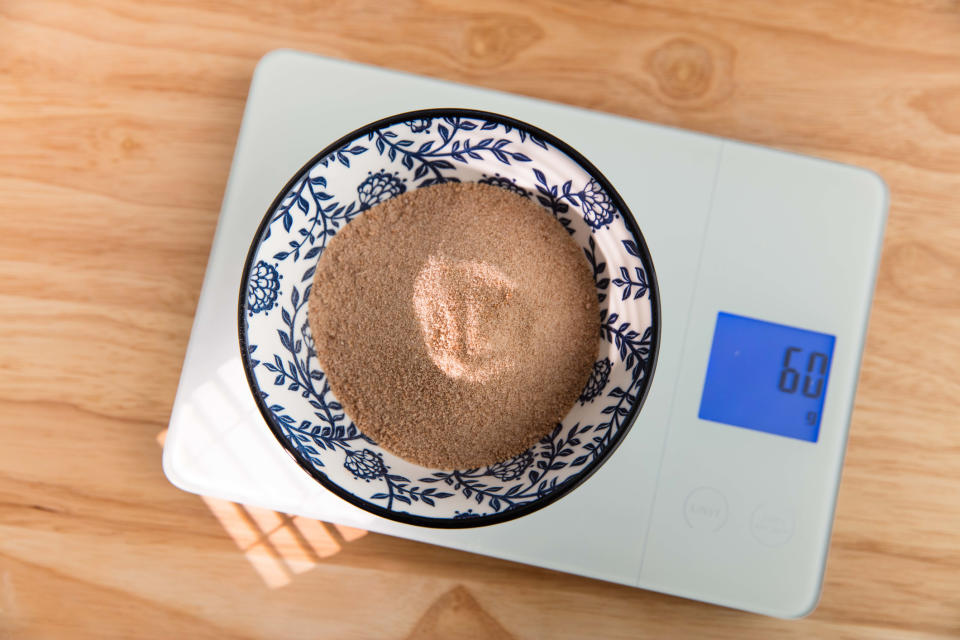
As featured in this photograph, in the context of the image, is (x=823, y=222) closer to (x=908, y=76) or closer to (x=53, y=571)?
(x=908, y=76)

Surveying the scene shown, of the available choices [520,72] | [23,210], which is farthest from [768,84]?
[23,210]

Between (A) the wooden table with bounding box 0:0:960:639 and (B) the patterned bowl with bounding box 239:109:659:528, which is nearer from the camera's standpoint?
(B) the patterned bowl with bounding box 239:109:659:528

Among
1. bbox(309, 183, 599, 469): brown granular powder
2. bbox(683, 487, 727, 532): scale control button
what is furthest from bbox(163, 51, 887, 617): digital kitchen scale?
bbox(309, 183, 599, 469): brown granular powder

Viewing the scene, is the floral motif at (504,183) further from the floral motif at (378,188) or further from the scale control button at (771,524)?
the scale control button at (771,524)

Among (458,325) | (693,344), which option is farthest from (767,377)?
(458,325)

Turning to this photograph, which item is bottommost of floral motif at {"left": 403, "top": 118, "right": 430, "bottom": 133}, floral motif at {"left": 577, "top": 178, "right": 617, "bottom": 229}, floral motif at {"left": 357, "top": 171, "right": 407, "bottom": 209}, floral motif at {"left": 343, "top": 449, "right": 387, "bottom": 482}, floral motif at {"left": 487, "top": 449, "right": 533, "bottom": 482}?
floral motif at {"left": 343, "top": 449, "right": 387, "bottom": 482}

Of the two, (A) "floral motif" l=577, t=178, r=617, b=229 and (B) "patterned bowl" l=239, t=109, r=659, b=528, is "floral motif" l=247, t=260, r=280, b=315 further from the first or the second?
(A) "floral motif" l=577, t=178, r=617, b=229

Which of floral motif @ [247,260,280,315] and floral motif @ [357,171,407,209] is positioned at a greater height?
floral motif @ [357,171,407,209]
